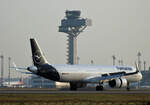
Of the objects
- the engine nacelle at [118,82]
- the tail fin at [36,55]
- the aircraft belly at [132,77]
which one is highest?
the tail fin at [36,55]

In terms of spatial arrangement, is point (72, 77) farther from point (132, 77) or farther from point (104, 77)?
point (132, 77)

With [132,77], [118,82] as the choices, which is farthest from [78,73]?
[132,77]

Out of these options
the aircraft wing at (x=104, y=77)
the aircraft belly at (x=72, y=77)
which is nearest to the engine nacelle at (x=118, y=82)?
the aircraft wing at (x=104, y=77)

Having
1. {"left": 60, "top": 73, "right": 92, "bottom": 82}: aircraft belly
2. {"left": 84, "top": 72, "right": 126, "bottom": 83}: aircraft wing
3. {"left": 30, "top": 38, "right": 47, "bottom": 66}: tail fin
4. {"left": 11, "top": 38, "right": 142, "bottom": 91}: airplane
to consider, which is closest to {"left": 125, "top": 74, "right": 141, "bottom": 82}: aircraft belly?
{"left": 11, "top": 38, "right": 142, "bottom": 91}: airplane

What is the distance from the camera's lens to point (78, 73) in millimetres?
80812

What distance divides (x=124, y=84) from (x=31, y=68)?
53.7 feet

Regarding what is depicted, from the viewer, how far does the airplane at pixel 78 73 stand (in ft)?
254

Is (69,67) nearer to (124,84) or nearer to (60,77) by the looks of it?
(60,77)

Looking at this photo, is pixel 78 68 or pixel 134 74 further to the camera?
pixel 134 74

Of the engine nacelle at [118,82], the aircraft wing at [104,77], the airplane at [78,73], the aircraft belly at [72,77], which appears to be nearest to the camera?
the airplane at [78,73]

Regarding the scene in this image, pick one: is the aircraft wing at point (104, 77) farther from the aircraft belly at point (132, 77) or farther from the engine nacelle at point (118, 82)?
the aircraft belly at point (132, 77)

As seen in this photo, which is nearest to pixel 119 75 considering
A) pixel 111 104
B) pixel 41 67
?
pixel 41 67

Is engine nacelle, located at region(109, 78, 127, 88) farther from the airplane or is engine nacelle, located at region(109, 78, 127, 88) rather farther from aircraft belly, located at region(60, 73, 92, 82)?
aircraft belly, located at region(60, 73, 92, 82)

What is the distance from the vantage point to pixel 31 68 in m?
77.4
